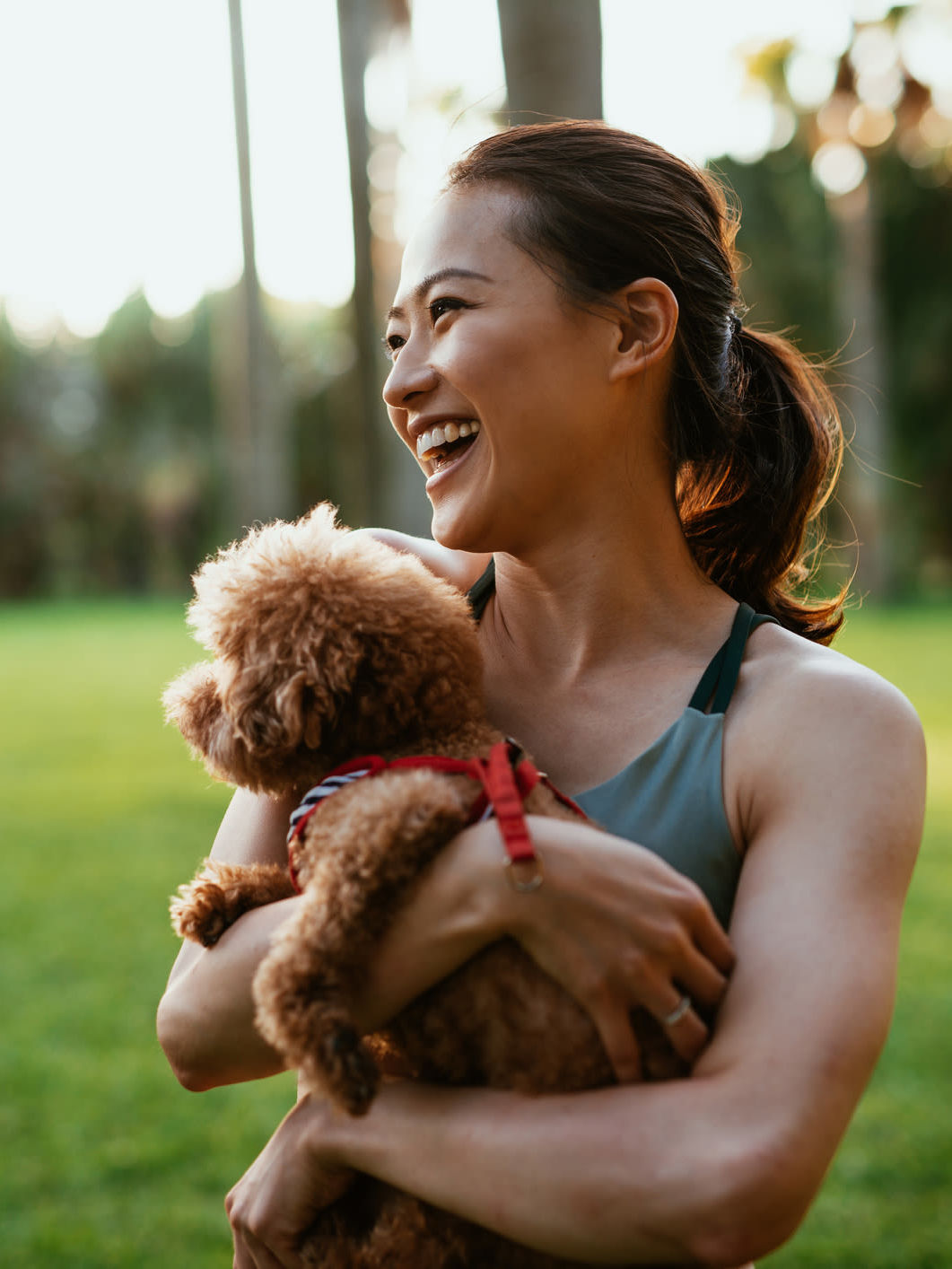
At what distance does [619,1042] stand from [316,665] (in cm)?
71

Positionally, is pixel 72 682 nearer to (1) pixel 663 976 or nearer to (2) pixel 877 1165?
(2) pixel 877 1165

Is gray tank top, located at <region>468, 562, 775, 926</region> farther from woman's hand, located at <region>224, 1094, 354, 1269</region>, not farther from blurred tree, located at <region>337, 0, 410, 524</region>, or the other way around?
blurred tree, located at <region>337, 0, 410, 524</region>

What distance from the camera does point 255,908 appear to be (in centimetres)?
193

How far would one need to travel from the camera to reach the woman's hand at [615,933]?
1620mm

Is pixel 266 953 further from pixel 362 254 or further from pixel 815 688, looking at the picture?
pixel 362 254

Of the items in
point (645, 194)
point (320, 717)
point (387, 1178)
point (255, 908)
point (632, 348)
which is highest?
point (645, 194)

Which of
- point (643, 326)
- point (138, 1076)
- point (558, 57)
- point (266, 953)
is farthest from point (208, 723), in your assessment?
point (138, 1076)

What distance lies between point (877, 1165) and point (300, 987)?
162 inches

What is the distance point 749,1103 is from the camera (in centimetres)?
156

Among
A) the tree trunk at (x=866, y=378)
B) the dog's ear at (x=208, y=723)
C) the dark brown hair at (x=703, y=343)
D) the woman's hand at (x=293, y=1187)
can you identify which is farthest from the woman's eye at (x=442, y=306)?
the tree trunk at (x=866, y=378)

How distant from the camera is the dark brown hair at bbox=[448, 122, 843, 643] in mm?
2221

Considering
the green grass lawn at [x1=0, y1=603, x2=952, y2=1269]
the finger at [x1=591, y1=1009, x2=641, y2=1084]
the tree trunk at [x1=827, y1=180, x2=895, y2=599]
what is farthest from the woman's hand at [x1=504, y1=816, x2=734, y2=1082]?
the tree trunk at [x1=827, y1=180, x2=895, y2=599]

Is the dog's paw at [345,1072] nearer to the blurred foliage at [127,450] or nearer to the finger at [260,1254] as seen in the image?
the finger at [260,1254]

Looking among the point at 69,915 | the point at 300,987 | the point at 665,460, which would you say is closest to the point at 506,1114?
the point at 300,987
